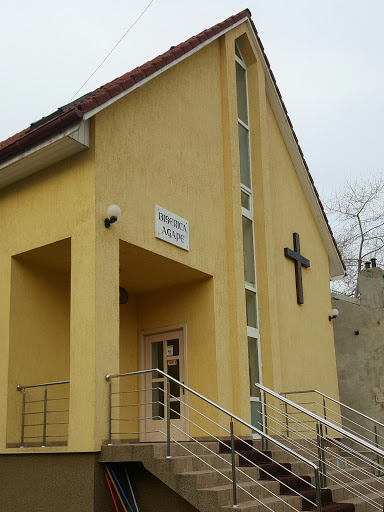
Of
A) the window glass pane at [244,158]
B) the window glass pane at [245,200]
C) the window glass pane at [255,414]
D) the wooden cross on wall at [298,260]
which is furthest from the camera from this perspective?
the wooden cross on wall at [298,260]

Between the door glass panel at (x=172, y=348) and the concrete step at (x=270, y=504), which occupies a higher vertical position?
the door glass panel at (x=172, y=348)

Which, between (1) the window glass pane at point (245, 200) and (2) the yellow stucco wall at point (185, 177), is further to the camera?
(1) the window glass pane at point (245, 200)

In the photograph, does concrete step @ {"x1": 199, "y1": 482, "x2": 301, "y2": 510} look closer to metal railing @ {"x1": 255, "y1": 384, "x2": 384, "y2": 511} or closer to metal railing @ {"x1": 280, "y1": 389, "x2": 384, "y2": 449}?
metal railing @ {"x1": 255, "y1": 384, "x2": 384, "y2": 511}

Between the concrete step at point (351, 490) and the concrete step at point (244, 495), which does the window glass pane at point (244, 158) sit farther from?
the concrete step at point (244, 495)

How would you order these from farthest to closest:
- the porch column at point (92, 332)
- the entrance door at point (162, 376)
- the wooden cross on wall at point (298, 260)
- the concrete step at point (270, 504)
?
the wooden cross on wall at point (298, 260) < the entrance door at point (162, 376) < the porch column at point (92, 332) < the concrete step at point (270, 504)

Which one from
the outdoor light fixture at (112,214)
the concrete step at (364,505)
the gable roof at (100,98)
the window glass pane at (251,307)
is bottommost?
the concrete step at (364,505)

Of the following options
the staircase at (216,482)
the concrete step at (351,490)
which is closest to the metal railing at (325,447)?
the concrete step at (351,490)

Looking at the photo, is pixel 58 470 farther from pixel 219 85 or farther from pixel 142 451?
pixel 219 85

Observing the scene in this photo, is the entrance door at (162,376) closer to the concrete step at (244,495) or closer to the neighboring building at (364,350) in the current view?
the concrete step at (244,495)

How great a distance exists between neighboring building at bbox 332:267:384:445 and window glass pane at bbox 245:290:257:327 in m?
4.32

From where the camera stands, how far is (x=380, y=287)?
14922 mm

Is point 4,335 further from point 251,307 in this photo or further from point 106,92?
point 251,307

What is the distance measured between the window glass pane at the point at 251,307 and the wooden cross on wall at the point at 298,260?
→ 168 centimetres

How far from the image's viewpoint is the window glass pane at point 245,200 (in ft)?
40.4
